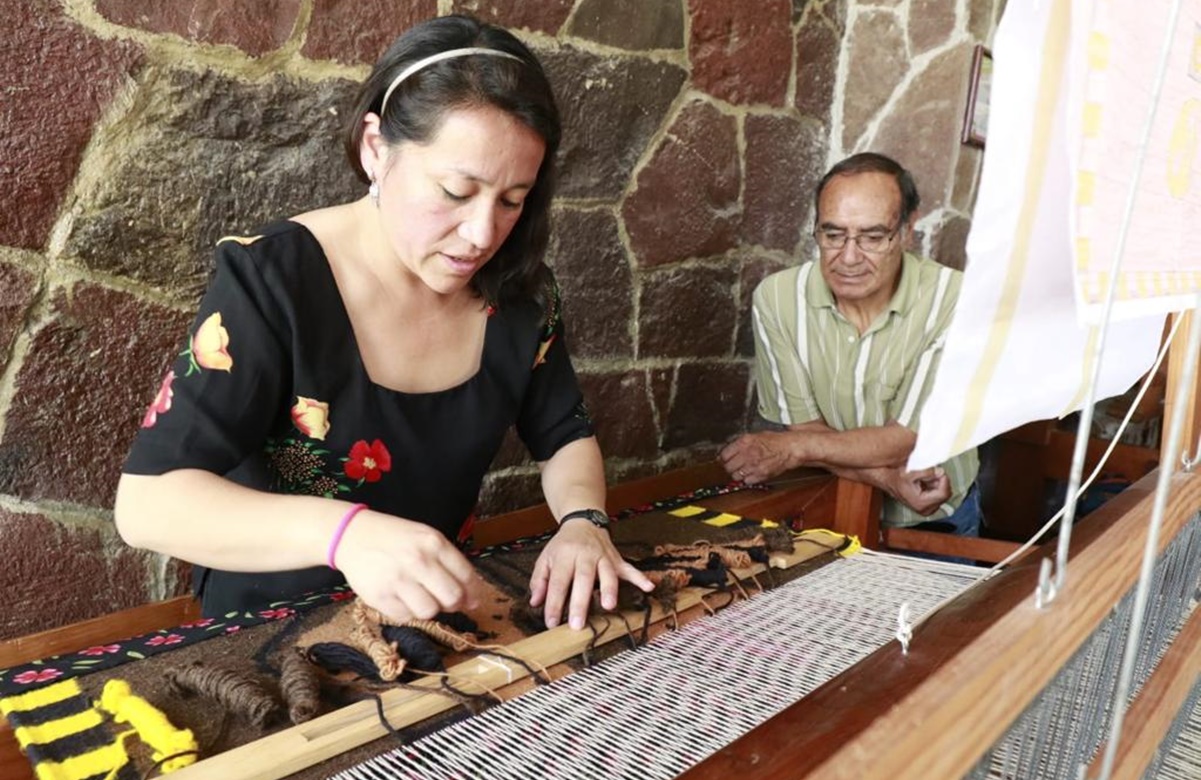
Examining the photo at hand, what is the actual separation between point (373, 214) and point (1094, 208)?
3.18 ft

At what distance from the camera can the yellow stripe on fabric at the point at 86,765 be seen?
678 millimetres

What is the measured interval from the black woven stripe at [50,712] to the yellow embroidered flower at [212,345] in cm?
40

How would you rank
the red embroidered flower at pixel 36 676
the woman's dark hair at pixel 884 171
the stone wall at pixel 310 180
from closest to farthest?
the red embroidered flower at pixel 36 676 < the stone wall at pixel 310 180 < the woman's dark hair at pixel 884 171

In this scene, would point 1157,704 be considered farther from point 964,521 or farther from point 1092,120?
point 964,521

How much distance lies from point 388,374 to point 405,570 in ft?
1.44

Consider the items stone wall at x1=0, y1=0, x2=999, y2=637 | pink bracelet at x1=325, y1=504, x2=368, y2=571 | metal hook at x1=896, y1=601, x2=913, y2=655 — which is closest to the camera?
metal hook at x1=896, y1=601, x2=913, y2=655

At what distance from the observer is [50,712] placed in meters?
0.77

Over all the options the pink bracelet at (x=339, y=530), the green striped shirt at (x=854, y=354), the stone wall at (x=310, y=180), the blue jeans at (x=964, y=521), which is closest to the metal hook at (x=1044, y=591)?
the pink bracelet at (x=339, y=530)

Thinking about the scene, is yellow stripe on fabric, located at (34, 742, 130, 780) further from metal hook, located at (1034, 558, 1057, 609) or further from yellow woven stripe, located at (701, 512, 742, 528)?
yellow woven stripe, located at (701, 512, 742, 528)

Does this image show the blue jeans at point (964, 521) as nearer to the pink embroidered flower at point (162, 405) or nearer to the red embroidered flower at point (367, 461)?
the red embroidered flower at point (367, 461)

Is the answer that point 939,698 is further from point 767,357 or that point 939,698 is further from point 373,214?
point 767,357

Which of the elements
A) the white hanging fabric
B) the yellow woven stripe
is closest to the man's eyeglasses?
the yellow woven stripe

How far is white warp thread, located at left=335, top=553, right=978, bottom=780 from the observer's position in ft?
2.38

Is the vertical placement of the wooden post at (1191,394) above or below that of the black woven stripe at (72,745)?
above
